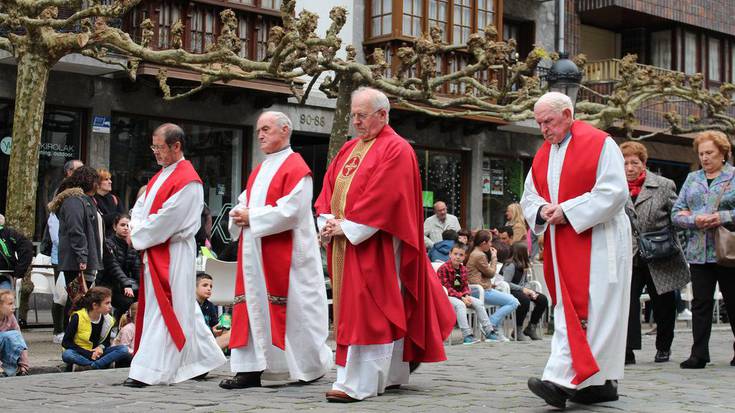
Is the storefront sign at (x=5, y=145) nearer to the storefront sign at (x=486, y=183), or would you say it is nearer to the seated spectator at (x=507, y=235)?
the seated spectator at (x=507, y=235)

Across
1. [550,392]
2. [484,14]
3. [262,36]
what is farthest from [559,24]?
[550,392]

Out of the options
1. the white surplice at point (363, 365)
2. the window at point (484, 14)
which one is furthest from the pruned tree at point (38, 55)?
the window at point (484, 14)

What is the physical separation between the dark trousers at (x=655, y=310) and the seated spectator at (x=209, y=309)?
143 inches

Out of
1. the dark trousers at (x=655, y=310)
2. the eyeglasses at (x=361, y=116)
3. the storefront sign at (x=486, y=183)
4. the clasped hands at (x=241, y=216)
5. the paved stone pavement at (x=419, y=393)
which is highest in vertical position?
the storefront sign at (x=486, y=183)

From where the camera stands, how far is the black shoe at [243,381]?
27.9 feet

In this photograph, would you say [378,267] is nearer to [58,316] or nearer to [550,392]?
[550,392]

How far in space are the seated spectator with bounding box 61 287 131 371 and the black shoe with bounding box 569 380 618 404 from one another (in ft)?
14.9

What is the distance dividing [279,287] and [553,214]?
2.19 m

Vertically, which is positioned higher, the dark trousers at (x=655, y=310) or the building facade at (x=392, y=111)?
the building facade at (x=392, y=111)

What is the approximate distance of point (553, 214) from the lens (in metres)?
7.51

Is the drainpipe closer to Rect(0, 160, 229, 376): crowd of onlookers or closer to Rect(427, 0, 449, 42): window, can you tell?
Rect(427, 0, 449, 42): window

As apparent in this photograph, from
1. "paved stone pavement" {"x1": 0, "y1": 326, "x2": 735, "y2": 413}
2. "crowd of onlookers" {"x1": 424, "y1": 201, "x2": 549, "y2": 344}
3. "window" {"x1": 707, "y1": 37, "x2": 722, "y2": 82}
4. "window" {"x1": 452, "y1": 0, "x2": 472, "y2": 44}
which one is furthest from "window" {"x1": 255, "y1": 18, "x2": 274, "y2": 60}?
"window" {"x1": 707, "y1": 37, "x2": 722, "y2": 82}

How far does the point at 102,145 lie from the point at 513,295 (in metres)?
8.98

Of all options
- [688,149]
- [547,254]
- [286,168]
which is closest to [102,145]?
[286,168]
